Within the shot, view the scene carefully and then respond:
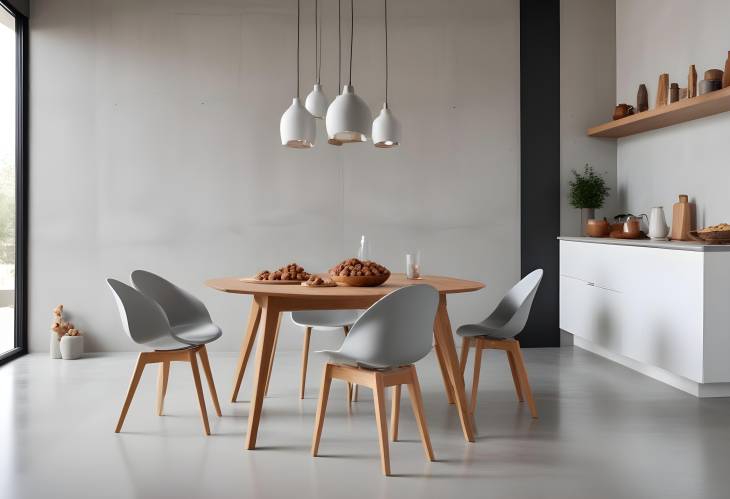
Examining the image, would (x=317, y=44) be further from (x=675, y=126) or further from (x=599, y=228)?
(x=675, y=126)

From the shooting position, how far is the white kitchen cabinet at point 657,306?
3.63m

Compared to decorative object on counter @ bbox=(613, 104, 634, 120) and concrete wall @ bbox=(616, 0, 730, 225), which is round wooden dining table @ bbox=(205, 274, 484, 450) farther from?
decorative object on counter @ bbox=(613, 104, 634, 120)

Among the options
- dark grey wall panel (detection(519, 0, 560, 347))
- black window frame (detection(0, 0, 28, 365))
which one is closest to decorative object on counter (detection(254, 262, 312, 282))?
dark grey wall panel (detection(519, 0, 560, 347))

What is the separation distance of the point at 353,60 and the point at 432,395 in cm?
303

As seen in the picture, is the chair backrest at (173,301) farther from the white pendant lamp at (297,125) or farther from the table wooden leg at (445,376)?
the table wooden leg at (445,376)

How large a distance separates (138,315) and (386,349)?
1.30m

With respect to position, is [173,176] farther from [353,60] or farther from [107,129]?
[353,60]

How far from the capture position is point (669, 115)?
14.6 feet

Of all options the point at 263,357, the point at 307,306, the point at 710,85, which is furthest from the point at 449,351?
the point at 710,85

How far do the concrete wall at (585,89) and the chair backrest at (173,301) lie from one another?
334 centimetres

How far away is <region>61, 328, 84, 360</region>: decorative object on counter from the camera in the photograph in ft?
16.6

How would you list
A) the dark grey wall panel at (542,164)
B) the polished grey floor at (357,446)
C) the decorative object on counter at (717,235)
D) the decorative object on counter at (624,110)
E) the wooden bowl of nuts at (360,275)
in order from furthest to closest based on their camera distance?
the dark grey wall panel at (542,164), the decorative object on counter at (624,110), the decorative object on counter at (717,235), the wooden bowl of nuts at (360,275), the polished grey floor at (357,446)

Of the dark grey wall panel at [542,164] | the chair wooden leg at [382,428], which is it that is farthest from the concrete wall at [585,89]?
the chair wooden leg at [382,428]

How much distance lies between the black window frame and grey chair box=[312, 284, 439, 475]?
3.56m
